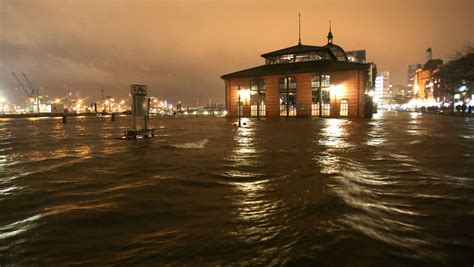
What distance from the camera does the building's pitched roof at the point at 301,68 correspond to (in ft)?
144

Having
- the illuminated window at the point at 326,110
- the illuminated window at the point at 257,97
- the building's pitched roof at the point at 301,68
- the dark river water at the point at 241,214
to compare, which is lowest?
the dark river water at the point at 241,214

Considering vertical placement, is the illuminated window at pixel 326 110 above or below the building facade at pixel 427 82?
below

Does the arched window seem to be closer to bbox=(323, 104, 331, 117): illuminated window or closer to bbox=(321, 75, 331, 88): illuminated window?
bbox=(321, 75, 331, 88): illuminated window

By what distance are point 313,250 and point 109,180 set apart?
5.09 meters

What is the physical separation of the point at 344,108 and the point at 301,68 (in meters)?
9.22

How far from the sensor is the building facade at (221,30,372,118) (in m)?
43.9

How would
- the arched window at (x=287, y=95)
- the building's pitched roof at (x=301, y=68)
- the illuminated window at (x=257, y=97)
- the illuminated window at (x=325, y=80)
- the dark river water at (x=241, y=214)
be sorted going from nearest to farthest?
the dark river water at (x=241, y=214) < the building's pitched roof at (x=301, y=68) < the illuminated window at (x=325, y=80) < the arched window at (x=287, y=95) < the illuminated window at (x=257, y=97)

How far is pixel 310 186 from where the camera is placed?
583 cm

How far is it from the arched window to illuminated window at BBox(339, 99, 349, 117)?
7261 millimetres

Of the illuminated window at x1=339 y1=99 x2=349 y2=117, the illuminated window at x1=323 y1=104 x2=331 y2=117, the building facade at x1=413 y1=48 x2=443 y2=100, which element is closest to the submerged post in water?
the illuminated window at x1=323 y1=104 x2=331 y2=117

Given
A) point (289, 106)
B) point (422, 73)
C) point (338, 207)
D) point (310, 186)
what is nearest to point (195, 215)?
point (338, 207)

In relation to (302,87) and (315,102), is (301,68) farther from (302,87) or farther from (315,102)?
(315,102)

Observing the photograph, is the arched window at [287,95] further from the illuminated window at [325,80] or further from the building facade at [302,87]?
the illuminated window at [325,80]

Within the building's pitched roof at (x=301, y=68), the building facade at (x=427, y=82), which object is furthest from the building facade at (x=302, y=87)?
the building facade at (x=427, y=82)
